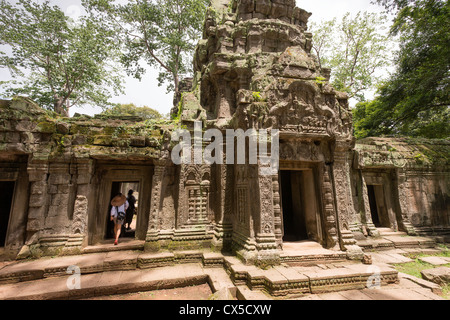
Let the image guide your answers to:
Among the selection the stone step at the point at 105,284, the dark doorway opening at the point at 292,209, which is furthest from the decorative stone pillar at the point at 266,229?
the dark doorway opening at the point at 292,209

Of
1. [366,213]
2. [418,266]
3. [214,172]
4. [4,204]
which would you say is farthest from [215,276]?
[4,204]

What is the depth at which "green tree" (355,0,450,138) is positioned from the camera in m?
8.46

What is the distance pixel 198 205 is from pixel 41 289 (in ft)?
12.3

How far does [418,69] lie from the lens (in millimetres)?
9633

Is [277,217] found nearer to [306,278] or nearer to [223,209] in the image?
[306,278]

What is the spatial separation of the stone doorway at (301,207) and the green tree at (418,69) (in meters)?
7.25

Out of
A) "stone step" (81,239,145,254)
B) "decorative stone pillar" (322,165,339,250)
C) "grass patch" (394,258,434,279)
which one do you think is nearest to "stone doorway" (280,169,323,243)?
"decorative stone pillar" (322,165,339,250)

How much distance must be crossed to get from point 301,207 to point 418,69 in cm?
888

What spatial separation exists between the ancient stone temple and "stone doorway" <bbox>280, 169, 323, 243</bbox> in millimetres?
40

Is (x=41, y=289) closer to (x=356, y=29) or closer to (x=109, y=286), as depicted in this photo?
(x=109, y=286)

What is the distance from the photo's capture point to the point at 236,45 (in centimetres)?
743

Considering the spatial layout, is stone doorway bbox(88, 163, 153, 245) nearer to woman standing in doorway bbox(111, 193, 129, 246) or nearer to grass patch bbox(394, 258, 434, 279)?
woman standing in doorway bbox(111, 193, 129, 246)

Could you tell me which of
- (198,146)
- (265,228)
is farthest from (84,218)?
(265,228)

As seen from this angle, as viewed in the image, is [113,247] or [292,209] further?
[292,209]
